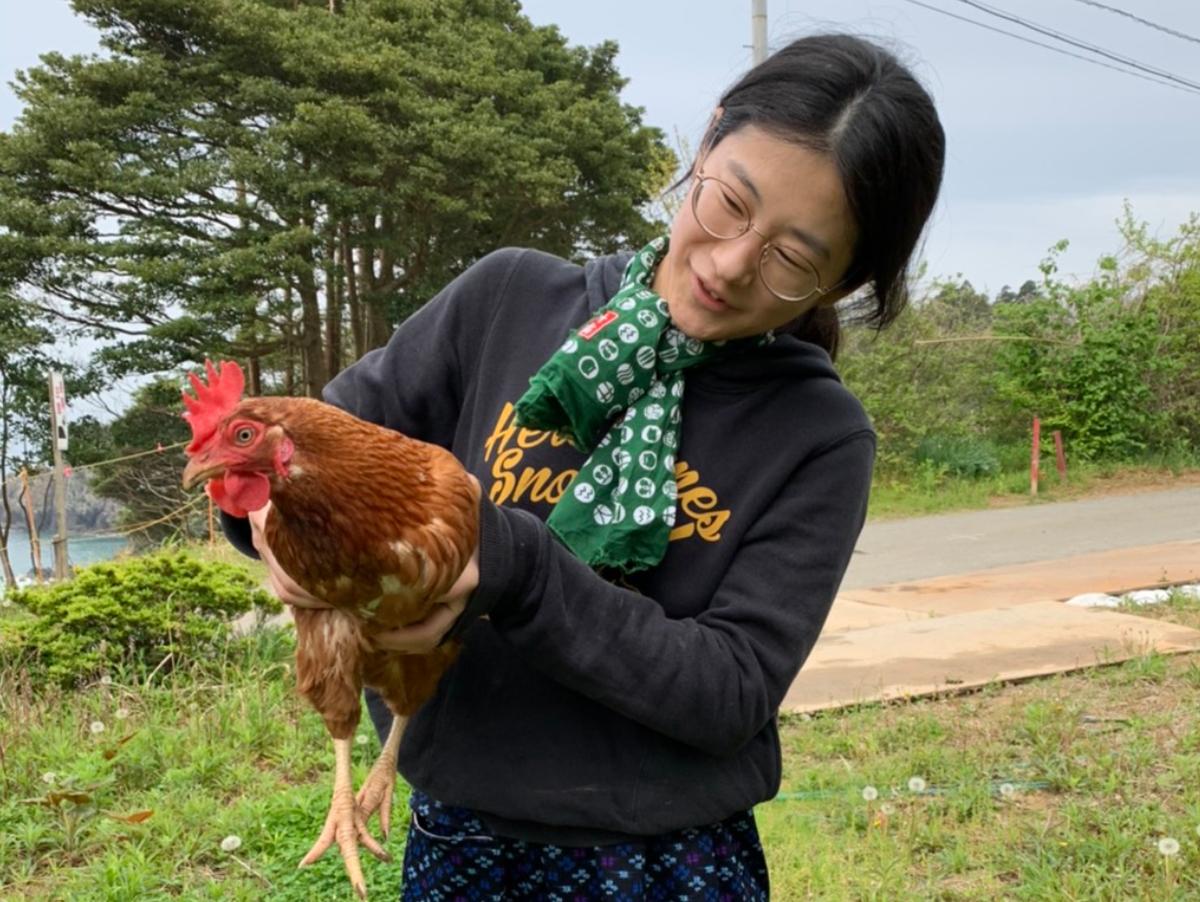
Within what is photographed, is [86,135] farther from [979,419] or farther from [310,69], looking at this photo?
[979,419]

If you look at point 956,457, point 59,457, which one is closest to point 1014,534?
point 956,457

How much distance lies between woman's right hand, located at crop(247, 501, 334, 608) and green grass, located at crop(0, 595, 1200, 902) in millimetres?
1939

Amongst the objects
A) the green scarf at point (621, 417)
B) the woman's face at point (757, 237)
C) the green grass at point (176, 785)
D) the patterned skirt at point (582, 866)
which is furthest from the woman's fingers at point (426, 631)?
the green grass at point (176, 785)

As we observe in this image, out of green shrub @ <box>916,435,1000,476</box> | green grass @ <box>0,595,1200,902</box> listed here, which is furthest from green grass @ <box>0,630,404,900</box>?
green shrub @ <box>916,435,1000,476</box>

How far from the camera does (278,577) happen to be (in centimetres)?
131

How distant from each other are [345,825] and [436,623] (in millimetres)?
417

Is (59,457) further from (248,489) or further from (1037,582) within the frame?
(1037,582)

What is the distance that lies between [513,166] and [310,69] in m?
3.32

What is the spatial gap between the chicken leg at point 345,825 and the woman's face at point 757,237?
2.55ft

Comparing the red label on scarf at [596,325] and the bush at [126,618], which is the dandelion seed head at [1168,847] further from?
the bush at [126,618]

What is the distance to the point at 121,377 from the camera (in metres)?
15.5

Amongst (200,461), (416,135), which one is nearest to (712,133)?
(200,461)

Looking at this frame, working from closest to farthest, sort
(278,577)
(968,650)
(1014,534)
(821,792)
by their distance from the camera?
1. (278,577)
2. (821,792)
3. (968,650)
4. (1014,534)

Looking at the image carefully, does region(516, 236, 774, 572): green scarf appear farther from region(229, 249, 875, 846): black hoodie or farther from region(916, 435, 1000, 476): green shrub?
region(916, 435, 1000, 476): green shrub
